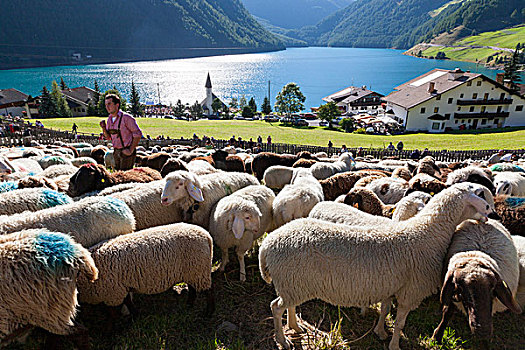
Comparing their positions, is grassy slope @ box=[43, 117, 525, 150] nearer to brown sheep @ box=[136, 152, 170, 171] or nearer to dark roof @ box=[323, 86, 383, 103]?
brown sheep @ box=[136, 152, 170, 171]

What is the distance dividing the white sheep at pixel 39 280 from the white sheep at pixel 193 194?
83.1 inches

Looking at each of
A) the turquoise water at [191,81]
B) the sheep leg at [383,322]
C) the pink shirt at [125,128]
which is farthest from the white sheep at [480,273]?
the turquoise water at [191,81]

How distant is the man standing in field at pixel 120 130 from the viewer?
255 inches

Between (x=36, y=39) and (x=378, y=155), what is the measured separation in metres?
246

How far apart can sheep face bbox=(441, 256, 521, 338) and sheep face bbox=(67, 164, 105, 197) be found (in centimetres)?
574

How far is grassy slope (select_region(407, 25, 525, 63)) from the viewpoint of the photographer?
154500 mm

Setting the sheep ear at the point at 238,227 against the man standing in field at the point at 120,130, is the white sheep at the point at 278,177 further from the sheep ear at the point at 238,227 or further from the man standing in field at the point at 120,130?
the sheep ear at the point at 238,227

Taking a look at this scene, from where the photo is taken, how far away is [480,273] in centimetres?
307

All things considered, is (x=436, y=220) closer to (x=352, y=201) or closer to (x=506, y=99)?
(x=352, y=201)

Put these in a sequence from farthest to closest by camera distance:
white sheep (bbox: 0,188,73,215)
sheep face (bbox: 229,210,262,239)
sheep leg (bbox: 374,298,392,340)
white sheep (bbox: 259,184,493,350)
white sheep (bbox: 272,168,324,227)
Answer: white sheep (bbox: 272,168,324,227)
sheep face (bbox: 229,210,262,239)
white sheep (bbox: 0,188,73,215)
sheep leg (bbox: 374,298,392,340)
white sheep (bbox: 259,184,493,350)

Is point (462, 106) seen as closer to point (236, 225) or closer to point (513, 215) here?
point (513, 215)

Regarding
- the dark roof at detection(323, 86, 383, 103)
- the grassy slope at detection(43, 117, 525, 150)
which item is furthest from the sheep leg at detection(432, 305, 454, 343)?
the dark roof at detection(323, 86, 383, 103)

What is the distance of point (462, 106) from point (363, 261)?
53.0 metres

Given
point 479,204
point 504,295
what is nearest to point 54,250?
point 504,295
